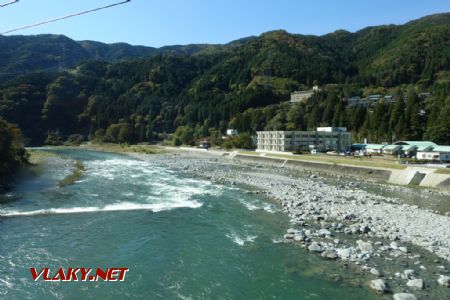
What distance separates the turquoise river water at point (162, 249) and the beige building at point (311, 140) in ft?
169

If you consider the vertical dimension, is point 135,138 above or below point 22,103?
below

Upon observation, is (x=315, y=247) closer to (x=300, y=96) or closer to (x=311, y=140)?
(x=311, y=140)

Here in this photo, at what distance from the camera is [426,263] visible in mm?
13875

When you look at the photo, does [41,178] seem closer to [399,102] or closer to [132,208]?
[132,208]

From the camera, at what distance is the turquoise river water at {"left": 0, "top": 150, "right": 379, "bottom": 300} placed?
39.2 ft

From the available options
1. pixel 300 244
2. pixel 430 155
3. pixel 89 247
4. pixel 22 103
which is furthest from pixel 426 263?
pixel 22 103

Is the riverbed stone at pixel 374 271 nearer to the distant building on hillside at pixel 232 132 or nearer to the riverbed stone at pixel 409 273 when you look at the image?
the riverbed stone at pixel 409 273

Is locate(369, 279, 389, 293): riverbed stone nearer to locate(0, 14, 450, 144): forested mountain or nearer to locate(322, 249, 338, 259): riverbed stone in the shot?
locate(322, 249, 338, 259): riverbed stone

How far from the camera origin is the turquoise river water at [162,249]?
11945mm

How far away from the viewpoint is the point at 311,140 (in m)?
79.7

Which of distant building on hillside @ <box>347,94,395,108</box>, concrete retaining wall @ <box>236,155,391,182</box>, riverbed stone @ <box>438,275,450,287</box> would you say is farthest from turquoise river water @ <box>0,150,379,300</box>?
distant building on hillside @ <box>347,94,395,108</box>

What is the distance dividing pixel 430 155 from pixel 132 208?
1787 inches

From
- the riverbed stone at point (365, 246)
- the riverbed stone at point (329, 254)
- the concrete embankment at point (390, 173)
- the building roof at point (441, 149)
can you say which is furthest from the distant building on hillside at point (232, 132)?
the riverbed stone at point (329, 254)

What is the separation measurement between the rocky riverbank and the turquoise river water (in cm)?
89
